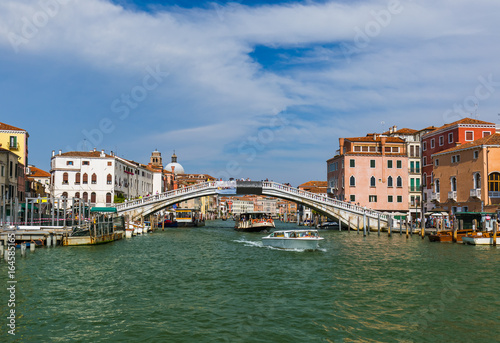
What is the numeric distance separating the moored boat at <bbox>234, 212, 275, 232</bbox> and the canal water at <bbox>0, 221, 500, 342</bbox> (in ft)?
92.4

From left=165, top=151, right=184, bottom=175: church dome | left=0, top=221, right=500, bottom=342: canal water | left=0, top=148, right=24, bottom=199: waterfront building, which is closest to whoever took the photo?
left=0, top=221, right=500, bottom=342: canal water

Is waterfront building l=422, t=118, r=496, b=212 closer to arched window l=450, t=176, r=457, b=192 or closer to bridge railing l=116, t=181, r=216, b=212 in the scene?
arched window l=450, t=176, r=457, b=192

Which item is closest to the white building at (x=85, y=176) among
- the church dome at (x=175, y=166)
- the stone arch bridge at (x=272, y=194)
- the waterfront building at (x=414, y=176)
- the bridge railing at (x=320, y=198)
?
the stone arch bridge at (x=272, y=194)

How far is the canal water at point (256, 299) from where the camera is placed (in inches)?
414

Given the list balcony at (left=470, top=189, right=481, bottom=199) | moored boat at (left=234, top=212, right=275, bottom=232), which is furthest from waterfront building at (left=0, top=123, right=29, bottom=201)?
balcony at (left=470, top=189, right=481, bottom=199)

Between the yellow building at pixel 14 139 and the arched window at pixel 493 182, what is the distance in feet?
130

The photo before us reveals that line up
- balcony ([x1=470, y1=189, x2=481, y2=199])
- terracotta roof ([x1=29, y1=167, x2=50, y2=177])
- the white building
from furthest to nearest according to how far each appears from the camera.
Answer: terracotta roof ([x1=29, y1=167, x2=50, y2=177]) → the white building → balcony ([x1=470, y1=189, x2=481, y2=199])

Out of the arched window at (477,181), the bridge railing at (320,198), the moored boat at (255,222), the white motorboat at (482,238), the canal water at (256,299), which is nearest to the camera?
the canal water at (256,299)

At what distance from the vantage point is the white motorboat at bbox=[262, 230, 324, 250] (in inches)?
1042

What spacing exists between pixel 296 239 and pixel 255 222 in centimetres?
2545

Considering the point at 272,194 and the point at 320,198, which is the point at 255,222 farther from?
the point at 320,198

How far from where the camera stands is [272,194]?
4866 centimetres

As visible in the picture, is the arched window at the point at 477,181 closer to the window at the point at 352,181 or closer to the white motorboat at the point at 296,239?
the window at the point at 352,181

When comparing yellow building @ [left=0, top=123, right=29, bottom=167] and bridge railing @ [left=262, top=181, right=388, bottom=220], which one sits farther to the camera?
bridge railing @ [left=262, top=181, right=388, bottom=220]
